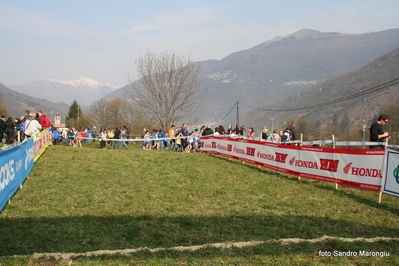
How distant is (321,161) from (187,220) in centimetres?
681

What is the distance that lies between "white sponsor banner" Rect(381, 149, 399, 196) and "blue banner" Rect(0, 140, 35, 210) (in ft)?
31.2

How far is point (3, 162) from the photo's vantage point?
9648 mm

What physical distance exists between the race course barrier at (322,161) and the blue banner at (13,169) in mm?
9329

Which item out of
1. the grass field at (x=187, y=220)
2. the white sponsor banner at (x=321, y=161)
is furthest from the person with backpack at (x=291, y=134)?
the grass field at (x=187, y=220)

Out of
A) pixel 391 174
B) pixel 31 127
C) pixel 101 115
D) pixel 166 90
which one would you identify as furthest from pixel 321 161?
pixel 101 115

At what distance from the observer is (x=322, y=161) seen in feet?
45.4

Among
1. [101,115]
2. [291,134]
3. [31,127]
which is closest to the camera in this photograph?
[31,127]

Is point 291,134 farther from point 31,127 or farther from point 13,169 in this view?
point 13,169

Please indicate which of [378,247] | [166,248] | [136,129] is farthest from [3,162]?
[136,129]

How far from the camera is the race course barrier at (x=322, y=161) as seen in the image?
38.2 feet

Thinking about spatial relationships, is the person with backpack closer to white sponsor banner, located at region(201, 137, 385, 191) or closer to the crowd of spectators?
the crowd of spectators

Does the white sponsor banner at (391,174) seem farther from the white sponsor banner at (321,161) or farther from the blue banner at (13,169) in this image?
the blue banner at (13,169)

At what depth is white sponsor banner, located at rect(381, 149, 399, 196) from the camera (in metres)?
10.5

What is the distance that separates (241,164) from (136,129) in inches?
3482
